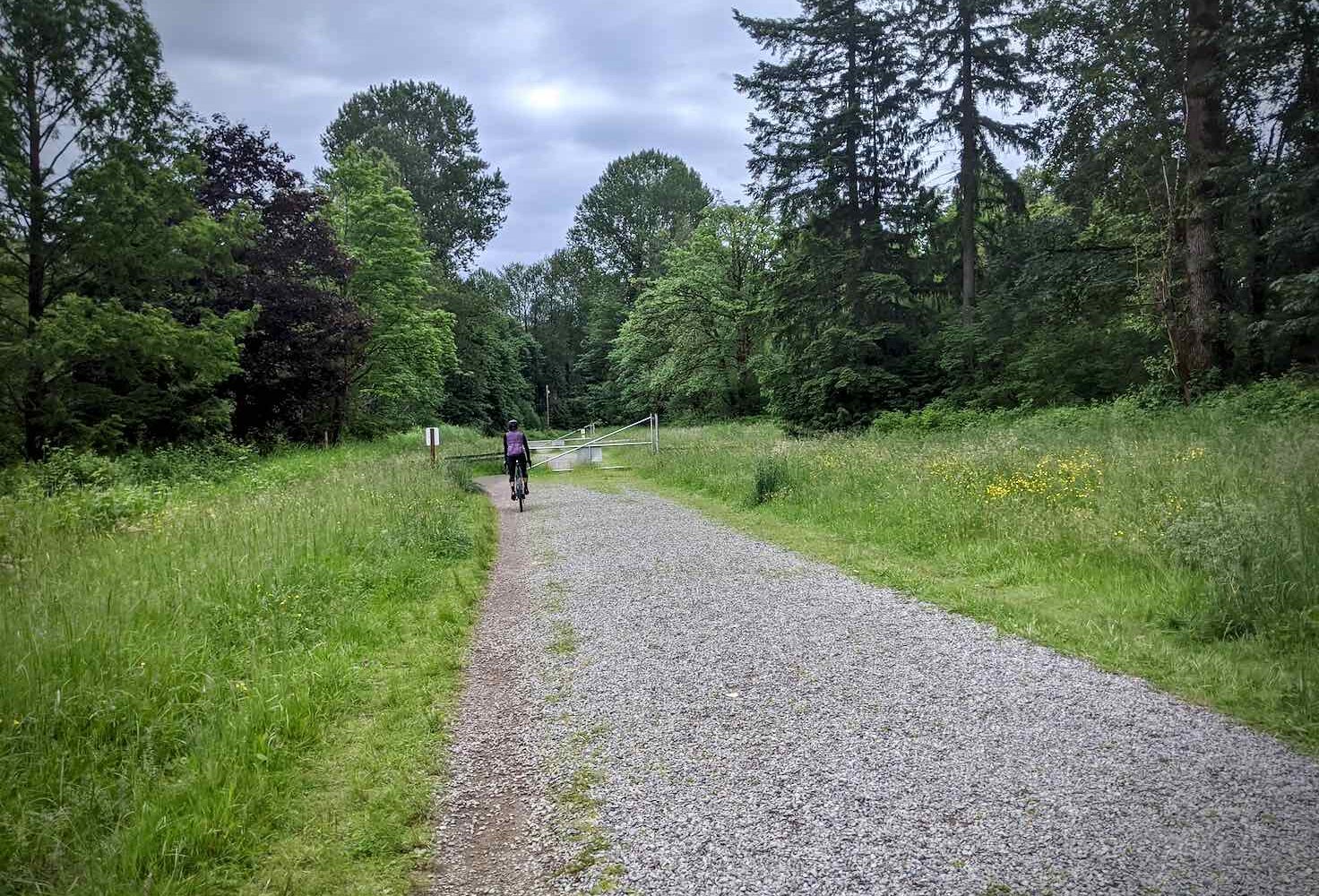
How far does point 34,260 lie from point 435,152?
3311 cm

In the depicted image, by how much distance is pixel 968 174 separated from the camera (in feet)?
70.3

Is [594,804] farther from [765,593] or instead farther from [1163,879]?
[765,593]

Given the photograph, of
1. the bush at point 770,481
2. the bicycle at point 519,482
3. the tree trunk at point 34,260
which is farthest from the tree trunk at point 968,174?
the tree trunk at point 34,260

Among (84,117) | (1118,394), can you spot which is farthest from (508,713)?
(1118,394)

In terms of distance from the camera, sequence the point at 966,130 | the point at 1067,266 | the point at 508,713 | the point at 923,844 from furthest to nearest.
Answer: the point at 966,130, the point at 1067,266, the point at 508,713, the point at 923,844

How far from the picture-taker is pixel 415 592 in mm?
6375

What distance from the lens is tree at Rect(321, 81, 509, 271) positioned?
39.8 metres

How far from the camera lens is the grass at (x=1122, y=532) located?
4.14 metres

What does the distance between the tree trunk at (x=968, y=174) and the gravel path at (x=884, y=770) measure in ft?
63.7

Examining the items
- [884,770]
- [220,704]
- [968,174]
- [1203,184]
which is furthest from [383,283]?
[884,770]

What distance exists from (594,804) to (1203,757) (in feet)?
8.96

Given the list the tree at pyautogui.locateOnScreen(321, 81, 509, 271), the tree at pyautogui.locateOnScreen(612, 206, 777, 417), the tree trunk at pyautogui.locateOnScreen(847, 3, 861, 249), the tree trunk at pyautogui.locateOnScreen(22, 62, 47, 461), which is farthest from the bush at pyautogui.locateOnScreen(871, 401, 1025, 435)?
the tree at pyautogui.locateOnScreen(321, 81, 509, 271)

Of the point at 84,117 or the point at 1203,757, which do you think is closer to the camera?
the point at 1203,757

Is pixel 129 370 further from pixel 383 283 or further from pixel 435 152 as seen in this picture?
pixel 435 152
